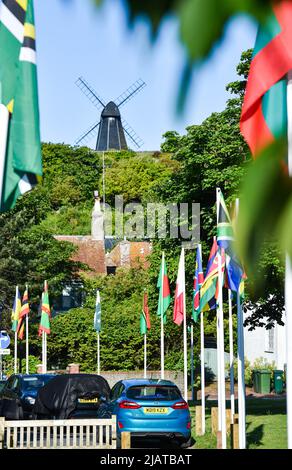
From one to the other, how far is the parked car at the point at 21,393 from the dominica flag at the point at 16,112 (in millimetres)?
15817

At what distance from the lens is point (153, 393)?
21.5m

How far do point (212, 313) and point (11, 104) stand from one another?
79.6 feet

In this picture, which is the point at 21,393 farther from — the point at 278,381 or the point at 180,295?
the point at 278,381

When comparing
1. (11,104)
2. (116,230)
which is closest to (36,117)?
(11,104)

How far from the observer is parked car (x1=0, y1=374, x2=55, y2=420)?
24609 millimetres

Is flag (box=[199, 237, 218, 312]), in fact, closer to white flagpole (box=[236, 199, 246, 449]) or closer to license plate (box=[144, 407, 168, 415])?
white flagpole (box=[236, 199, 246, 449])

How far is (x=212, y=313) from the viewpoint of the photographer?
3297 centimetres

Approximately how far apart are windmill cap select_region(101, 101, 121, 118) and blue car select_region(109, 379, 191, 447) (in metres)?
116

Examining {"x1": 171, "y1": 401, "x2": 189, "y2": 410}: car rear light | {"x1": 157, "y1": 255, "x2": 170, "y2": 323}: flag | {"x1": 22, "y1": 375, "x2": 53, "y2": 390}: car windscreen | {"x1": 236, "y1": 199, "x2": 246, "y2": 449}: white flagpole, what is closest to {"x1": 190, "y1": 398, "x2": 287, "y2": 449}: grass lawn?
{"x1": 171, "y1": 401, "x2": 189, "y2": 410}: car rear light

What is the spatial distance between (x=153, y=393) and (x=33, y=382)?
24.3 ft

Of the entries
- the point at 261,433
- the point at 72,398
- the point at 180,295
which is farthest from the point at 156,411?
the point at 180,295

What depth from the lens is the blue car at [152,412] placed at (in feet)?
68.3

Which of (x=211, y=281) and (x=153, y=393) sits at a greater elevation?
(x=211, y=281)
